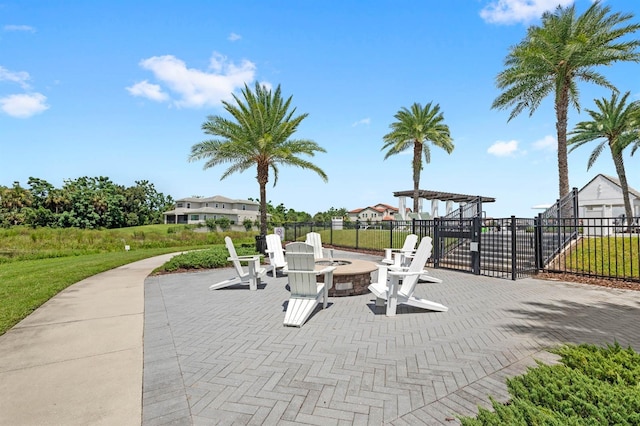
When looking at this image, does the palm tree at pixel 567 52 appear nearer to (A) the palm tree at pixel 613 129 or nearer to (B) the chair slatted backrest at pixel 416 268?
(A) the palm tree at pixel 613 129

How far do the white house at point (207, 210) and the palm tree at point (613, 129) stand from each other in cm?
5010

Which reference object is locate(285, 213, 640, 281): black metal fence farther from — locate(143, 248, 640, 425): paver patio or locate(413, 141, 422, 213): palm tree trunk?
locate(413, 141, 422, 213): palm tree trunk

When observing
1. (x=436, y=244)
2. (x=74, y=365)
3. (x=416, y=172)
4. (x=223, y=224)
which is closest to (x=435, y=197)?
(x=416, y=172)

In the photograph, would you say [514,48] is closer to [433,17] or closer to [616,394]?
[433,17]

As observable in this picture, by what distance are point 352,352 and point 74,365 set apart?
131 inches

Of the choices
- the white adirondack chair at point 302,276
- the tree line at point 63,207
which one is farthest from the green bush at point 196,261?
the tree line at point 63,207

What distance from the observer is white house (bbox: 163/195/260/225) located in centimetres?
5706

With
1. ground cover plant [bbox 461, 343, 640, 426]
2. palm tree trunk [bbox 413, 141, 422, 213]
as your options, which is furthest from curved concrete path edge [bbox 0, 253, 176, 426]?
palm tree trunk [bbox 413, 141, 422, 213]

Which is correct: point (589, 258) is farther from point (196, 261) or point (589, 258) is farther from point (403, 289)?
point (196, 261)

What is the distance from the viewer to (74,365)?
3639mm

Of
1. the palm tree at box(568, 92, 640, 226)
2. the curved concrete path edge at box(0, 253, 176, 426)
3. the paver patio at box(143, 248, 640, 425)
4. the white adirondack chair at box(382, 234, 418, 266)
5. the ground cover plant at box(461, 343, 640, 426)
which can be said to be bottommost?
the curved concrete path edge at box(0, 253, 176, 426)

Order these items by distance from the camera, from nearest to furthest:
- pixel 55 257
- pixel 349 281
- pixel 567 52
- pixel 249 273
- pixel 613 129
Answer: pixel 349 281, pixel 249 273, pixel 567 52, pixel 55 257, pixel 613 129

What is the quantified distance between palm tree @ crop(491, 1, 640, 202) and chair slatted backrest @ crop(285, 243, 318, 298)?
549 inches

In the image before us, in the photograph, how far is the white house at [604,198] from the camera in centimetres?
3105
